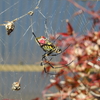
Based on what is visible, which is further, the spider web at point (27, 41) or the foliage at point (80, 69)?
the spider web at point (27, 41)

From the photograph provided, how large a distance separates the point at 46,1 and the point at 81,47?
0.34 m

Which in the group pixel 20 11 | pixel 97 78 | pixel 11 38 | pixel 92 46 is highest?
pixel 20 11

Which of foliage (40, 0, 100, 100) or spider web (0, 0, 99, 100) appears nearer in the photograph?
foliage (40, 0, 100, 100)

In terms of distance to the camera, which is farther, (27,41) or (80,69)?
(27,41)

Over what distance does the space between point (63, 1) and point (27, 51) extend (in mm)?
323

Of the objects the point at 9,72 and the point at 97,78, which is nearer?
the point at 97,78

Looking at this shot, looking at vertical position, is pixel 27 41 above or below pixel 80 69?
above

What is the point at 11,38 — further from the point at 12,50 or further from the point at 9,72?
the point at 9,72

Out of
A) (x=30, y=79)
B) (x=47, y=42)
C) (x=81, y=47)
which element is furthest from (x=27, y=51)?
(x=47, y=42)

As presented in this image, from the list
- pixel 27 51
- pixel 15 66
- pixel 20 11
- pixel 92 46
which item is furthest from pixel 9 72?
pixel 92 46

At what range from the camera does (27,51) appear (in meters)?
1.56

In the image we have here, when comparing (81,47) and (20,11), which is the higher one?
(20,11)

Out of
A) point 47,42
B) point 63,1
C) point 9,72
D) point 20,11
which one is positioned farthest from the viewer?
point 9,72

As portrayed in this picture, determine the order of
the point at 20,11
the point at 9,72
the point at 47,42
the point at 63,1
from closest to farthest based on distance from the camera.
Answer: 1. the point at 47,42
2. the point at 20,11
3. the point at 63,1
4. the point at 9,72
